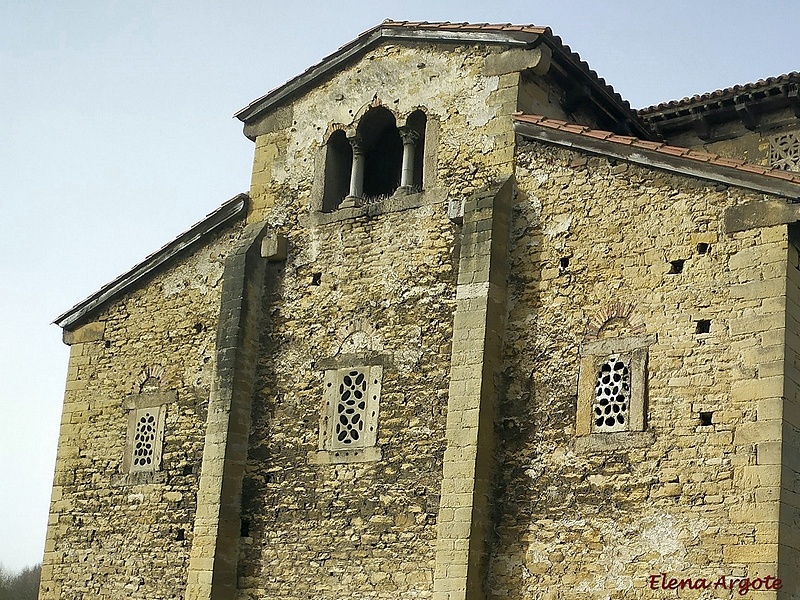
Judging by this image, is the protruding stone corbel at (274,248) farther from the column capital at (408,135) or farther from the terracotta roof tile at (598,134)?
the terracotta roof tile at (598,134)

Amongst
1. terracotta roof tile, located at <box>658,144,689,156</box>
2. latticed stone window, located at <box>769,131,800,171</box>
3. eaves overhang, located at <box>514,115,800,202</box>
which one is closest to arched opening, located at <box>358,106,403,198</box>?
eaves overhang, located at <box>514,115,800,202</box>

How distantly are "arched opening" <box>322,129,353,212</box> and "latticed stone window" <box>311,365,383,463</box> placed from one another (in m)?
2.47

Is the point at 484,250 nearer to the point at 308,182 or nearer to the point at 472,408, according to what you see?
the point at 472,408

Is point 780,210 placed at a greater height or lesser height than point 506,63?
lesser

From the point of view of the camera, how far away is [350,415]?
47.1ft

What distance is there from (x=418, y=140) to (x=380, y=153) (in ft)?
3.15

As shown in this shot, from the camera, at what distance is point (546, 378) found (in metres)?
12.9

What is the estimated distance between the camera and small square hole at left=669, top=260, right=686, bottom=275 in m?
12.3

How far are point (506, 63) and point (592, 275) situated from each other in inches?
122

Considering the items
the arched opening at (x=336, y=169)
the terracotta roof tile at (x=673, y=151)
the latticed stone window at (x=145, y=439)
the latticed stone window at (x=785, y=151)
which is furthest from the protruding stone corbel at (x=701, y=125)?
the latticed stone window at (x=145, y=439)

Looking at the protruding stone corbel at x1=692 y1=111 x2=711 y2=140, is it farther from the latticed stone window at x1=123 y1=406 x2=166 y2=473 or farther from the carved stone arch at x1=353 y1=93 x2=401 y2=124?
the latticed stone window at x1=123 y1=406 x2=166 y2=473

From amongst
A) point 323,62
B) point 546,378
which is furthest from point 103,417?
point 546,378

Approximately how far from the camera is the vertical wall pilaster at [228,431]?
14578mm

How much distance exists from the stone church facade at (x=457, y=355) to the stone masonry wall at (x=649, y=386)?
26 mm
